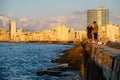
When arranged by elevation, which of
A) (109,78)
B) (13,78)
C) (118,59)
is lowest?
(13,78)

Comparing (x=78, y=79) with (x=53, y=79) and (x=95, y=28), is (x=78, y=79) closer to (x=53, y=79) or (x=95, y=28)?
(x=53, y=79)

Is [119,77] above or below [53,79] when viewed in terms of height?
above

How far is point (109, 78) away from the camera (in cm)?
1115

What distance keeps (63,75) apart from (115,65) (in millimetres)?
26833

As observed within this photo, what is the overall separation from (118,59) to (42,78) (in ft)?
84.8

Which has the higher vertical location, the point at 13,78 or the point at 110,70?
the point at 110,70

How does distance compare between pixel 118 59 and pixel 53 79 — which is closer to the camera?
pixel 118 59

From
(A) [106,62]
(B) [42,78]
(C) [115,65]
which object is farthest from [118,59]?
(B) [42,78]

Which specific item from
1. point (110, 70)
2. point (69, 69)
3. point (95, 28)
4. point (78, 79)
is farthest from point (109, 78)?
point (69, 69)

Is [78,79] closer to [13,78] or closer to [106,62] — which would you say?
[13,78]

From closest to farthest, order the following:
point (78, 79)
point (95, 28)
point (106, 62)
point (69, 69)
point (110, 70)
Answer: point (110, 70) → point (106, 62) → point (95, 28) → point (78, 79) → point (69, 69)

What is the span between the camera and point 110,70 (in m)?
11.1

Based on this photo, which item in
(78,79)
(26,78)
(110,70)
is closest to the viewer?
(110,70)

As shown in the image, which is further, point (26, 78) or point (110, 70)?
point (26, 78)
